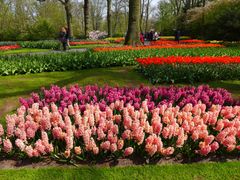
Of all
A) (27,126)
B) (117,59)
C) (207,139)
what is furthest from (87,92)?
(117,59)

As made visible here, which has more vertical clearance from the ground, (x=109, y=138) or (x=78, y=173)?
(x=109, y=138)

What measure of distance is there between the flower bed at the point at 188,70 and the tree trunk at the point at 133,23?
418 inches

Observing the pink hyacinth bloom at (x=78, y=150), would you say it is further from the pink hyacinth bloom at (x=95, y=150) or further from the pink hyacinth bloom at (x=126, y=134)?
the pink hyacinth bloom at (x=126, y=134)

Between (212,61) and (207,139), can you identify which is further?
(212,61)

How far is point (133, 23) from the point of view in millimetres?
21812

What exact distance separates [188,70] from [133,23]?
1246cm

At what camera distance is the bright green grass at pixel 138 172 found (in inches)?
161

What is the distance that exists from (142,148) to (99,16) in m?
80.2

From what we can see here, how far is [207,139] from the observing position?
4.45 metres

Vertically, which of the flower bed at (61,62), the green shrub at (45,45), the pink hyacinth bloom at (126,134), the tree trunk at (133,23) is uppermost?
the tree trunk at (133,23)

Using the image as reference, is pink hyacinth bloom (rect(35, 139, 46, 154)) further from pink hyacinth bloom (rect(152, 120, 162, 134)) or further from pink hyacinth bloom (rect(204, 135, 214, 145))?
pink hyacinth bloom (rect(204, 135, 214, 145))

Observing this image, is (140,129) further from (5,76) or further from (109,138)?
(5,76)

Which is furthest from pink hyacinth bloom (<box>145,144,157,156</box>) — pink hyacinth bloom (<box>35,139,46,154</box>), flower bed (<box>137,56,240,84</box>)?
flower bed (<box>137,56,240,84</box>)

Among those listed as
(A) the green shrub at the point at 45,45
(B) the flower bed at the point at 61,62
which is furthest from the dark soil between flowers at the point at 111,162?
(A) the green shrub at the point at 45,45
